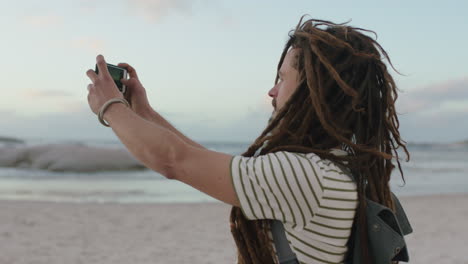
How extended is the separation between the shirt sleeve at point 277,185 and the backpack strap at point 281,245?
10cm

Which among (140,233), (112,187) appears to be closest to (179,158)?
(140,233)

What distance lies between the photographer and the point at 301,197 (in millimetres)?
1115

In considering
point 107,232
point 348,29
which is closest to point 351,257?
point 348,29

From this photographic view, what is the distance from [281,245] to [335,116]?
0.35 m

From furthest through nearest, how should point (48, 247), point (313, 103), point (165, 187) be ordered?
point (165, 187) → point (48, 247) → point (313, 103)

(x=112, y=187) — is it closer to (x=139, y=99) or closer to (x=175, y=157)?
(x=139, y=99)

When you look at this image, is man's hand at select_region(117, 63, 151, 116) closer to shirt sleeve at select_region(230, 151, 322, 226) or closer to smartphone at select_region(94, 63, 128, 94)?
smartphone at select_region(94, 63, 128, 94)

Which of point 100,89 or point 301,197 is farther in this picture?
point 100,89

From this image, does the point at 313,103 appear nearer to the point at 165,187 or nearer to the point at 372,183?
the point at 372,183

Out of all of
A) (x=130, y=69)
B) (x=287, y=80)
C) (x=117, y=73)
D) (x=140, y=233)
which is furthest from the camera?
(x=140, y=233)

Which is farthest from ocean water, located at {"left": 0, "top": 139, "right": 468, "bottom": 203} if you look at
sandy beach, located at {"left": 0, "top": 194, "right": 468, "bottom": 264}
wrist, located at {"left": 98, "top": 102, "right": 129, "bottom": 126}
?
wrist, located at {"left": 98, "top": 102, "right": 129, "bottom": 126}

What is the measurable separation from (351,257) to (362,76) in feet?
1.54

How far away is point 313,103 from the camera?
1.20 meters

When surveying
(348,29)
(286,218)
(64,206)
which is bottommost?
(64,206)
